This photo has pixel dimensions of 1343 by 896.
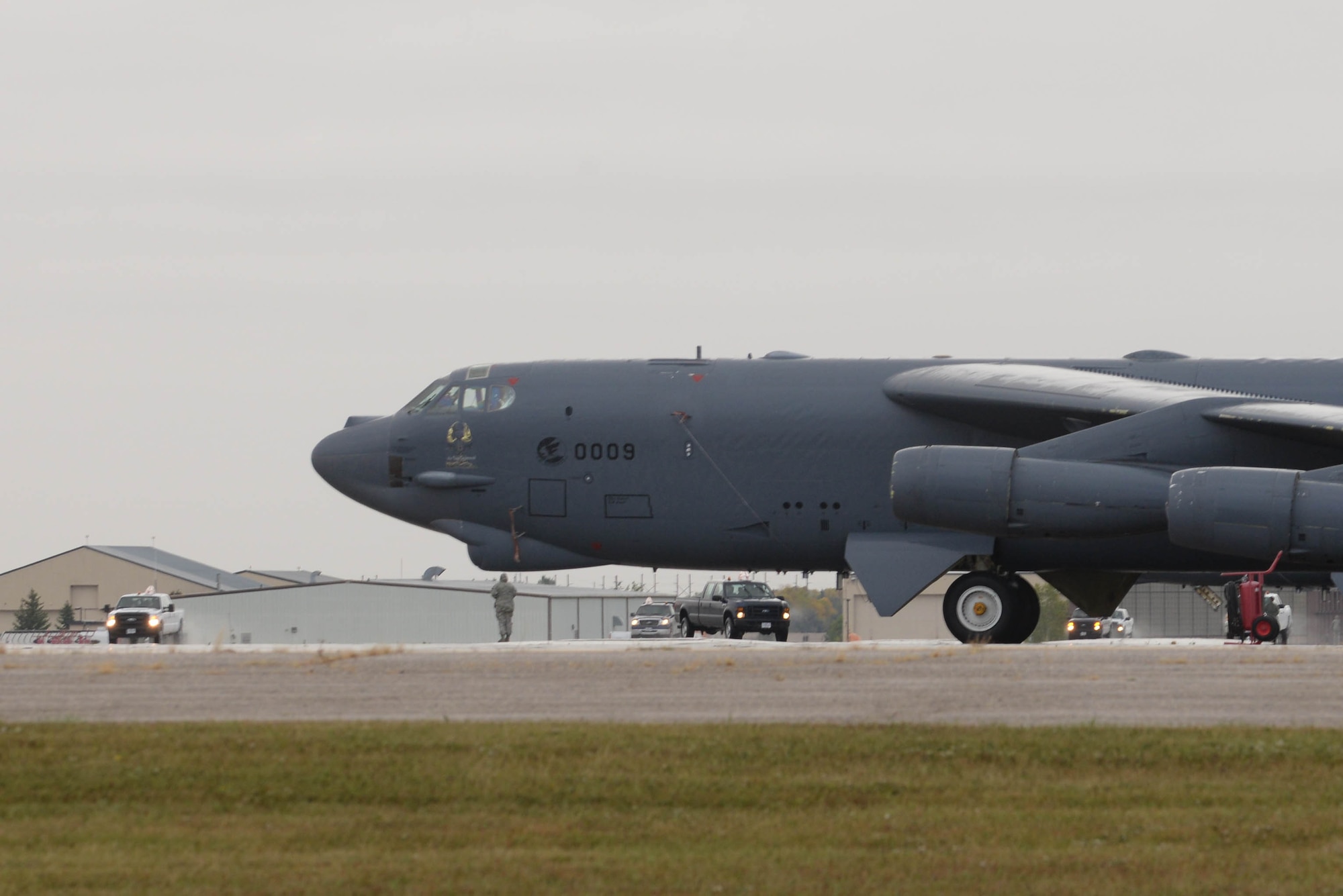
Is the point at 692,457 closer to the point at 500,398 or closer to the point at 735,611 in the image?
the point at 500,398

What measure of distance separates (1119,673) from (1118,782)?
19.6 ft

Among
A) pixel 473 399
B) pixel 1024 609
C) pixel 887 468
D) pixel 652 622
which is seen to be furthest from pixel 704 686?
pixel 652 622

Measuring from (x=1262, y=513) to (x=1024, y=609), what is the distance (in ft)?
12.2

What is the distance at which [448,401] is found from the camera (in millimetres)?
25719

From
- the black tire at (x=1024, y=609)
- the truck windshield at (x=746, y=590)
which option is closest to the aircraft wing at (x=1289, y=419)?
the black tire at (x=1024, y=609)

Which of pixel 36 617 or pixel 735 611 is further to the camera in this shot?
pixel 36 617

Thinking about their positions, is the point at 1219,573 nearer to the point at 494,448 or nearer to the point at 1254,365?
the point at 1254,365

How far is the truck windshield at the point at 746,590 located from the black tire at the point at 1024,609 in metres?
25.5

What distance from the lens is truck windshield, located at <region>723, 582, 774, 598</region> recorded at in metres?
49.1

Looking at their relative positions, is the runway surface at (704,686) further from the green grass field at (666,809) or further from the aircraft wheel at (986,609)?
the aircraft wheel at (986,609)

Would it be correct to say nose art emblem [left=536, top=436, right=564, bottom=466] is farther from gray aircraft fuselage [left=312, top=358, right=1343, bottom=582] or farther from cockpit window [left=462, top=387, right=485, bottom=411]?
cockpit window [left=462, top=387, right=485, bottom=411]

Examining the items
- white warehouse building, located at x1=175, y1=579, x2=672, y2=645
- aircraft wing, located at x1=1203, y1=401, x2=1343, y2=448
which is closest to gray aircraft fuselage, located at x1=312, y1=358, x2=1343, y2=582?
aircraft wing, located at x1=1203, y1=401, x2=1343, y2=448

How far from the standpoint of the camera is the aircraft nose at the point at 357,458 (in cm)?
2581

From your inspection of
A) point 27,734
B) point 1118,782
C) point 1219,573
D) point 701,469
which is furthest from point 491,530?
point 1118,782
